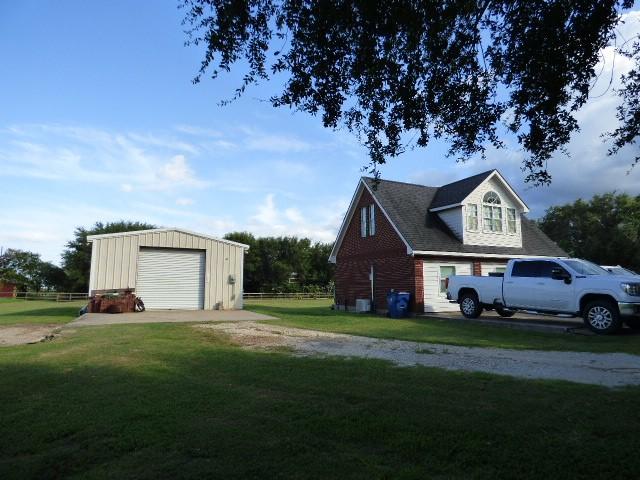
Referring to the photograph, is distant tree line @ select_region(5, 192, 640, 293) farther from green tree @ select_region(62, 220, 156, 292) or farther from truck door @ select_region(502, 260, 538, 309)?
truck door @ select_region(502, 260, 538, 309)

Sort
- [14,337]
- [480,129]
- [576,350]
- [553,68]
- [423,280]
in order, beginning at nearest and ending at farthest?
1. [553,68]
2. [480,129]
3. [576,350]
4. [14,337]
5. [423,280]

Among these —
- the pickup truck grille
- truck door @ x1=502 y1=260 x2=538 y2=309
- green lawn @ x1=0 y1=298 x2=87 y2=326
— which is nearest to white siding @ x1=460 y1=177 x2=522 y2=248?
truck door @ x1=502 y1=260 x2=538 y2=309

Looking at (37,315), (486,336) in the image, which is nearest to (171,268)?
(37,315)

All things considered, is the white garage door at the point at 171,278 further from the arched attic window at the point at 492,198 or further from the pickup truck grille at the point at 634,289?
the pickup truck grille at the point at 634,289

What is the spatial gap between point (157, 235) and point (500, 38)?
18.9m

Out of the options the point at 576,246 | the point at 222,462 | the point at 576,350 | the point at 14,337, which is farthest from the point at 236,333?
the point at 576,246

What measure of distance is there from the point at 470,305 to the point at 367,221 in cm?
837

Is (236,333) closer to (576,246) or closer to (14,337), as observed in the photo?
(14,337)

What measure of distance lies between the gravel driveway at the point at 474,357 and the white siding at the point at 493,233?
12.6 m

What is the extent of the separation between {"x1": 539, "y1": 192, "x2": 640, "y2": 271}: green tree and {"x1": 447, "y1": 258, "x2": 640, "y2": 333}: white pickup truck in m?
37.2

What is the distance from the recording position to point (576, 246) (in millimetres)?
51812

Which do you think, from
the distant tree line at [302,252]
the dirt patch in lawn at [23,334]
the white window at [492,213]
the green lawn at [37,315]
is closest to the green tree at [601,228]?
the distant tree line at [302,252]

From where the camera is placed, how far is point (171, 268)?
2242 centimetres

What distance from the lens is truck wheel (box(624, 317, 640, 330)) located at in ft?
39.5
